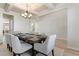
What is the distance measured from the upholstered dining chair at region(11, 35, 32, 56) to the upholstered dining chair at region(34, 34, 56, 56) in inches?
7.5

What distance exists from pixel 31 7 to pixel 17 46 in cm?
91

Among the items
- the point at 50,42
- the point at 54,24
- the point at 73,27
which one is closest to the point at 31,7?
the point at 54,24

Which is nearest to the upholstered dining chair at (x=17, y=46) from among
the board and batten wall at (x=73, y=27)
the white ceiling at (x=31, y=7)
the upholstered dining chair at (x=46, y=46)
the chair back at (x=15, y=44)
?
the chair back at (x=15, y=44)

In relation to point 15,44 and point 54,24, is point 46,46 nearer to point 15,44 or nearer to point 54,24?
point 54,24

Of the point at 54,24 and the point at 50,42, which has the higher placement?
the point at 54,24

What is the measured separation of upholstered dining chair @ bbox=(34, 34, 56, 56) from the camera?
2051 mm

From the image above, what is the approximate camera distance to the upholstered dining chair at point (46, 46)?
2.05m

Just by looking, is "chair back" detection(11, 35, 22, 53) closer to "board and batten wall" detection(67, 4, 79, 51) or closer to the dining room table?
the dining room table

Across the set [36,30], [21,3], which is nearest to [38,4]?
[21,3]

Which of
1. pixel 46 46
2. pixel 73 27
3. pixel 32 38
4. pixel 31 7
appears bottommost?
pixel 46 46

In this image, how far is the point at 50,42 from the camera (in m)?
2.07

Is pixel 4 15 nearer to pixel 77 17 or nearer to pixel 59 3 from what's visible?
pixel 59 3

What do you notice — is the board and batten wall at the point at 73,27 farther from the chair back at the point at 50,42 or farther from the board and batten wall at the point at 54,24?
the chair back at the point at 50,42

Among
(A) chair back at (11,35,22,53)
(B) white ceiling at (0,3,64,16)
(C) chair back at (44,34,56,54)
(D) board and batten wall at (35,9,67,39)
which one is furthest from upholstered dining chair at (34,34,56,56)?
(B) white ceiling at (0,3,64,16)
